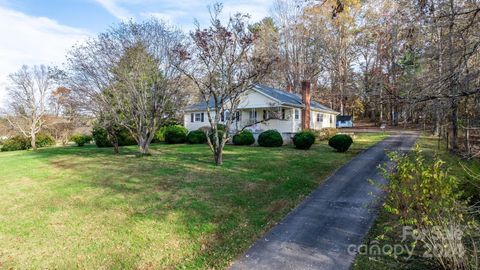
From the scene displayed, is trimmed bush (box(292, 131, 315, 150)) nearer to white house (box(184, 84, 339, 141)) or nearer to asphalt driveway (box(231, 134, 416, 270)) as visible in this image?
white house (box(184, 84, 339, 141))

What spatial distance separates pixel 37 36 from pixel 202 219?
17244mm

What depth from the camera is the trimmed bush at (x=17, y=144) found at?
25.2m

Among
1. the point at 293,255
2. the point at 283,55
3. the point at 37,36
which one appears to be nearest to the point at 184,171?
the point at 293,255

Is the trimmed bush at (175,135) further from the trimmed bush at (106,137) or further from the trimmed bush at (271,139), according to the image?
the trimmed bush at (271,139)

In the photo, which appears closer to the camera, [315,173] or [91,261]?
[91,261]

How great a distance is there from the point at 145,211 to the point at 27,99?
27.6m

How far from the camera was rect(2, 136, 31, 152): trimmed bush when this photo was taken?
25188 millimetres

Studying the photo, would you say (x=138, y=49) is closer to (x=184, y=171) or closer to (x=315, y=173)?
(x=184, y=171)

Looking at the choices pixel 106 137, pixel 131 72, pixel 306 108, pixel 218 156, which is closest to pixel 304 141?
pixel 218 156

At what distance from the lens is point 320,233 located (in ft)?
17.9

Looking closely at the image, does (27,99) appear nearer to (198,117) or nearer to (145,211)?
(198,117)

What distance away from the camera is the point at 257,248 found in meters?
4.98

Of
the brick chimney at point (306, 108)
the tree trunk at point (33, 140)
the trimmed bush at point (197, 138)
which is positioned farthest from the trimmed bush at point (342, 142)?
the tree trunk at point (33, 140)

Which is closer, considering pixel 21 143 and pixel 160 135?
pixel 160 135
